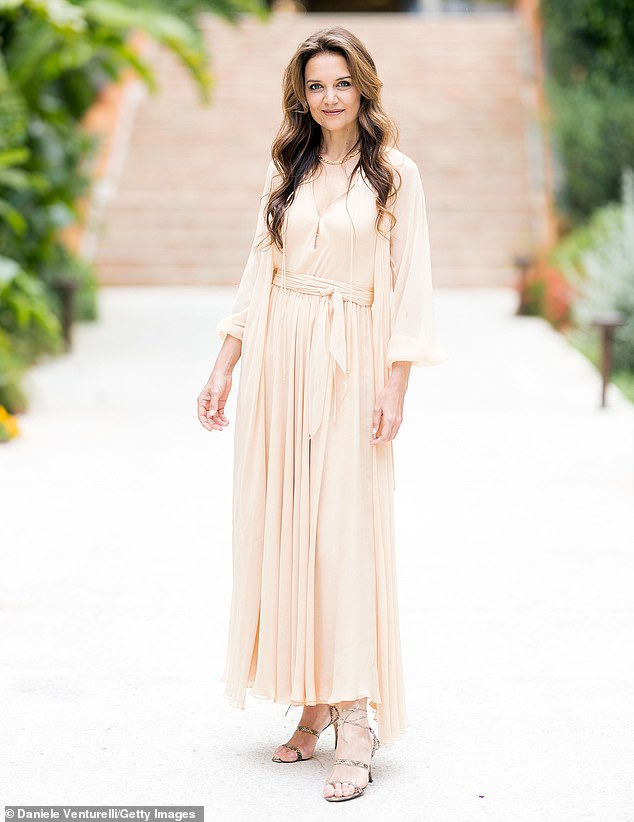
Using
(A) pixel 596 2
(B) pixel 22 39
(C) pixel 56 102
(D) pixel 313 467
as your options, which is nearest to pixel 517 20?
(A) pixel 596 2

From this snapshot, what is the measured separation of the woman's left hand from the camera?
148 inches

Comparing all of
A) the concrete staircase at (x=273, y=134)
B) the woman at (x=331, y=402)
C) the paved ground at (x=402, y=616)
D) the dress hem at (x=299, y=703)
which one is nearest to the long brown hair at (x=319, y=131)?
the woman at (x=331, y=402)

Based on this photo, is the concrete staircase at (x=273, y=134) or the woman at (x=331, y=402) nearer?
the woman at (x=331, y=402)

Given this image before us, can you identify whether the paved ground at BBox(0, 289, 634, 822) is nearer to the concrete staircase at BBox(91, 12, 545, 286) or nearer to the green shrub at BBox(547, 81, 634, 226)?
the green shrub at BBox(547, 81, 634, 226)

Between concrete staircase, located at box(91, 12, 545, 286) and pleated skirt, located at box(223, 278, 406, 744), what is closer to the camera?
pleated skirt, located at box(223, 278, 406, 744)

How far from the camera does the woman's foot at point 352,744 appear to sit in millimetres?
3746

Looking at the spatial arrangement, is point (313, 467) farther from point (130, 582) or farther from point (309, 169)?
point (130, 582)

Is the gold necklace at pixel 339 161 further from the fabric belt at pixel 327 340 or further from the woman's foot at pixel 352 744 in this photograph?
the woman's foot at pixel 352 744

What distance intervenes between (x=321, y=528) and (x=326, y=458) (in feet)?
0.64

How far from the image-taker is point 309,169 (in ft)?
12.7

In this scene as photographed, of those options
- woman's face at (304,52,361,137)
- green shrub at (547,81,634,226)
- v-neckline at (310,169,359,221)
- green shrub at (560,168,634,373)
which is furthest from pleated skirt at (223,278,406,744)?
green shrub at (547,81,634,226)

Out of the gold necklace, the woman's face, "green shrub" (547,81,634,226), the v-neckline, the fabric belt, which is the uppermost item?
"green shrub" (547,81,634,226)

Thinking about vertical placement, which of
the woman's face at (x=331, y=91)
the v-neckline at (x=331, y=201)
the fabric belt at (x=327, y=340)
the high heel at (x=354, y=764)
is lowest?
the high heel at (x=354, y=764)

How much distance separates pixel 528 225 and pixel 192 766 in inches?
610
